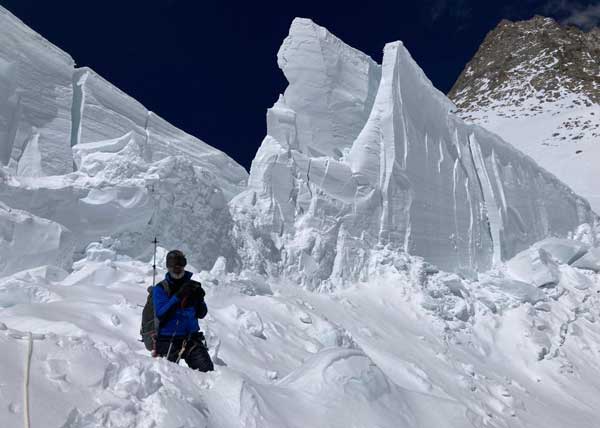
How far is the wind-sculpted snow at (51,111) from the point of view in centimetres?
878

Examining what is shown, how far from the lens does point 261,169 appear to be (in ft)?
40.7

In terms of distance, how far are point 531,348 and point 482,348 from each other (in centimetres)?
138

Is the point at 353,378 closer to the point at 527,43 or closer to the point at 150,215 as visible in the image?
the point at 150,215

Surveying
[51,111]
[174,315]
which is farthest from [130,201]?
[174,315]

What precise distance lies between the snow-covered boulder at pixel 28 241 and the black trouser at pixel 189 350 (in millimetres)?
4559

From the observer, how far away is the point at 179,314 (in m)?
3.90

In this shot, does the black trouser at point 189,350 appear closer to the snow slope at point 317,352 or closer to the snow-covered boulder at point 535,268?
the snow slope at point 317,352

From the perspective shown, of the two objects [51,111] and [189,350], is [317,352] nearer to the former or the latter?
[189,350]

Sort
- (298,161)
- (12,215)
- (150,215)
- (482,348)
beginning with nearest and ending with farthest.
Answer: (12,215)
(150,215)
(482,348)
(298,161)

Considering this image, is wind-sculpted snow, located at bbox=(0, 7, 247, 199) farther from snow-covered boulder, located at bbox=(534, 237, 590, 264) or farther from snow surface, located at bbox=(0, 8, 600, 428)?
snow-covered boulder, located at bbox=(534, 237, 590, 264)

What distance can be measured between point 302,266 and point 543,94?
184ft

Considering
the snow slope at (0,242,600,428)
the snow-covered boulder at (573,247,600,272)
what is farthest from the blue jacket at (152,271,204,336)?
the snow-covered boulder at (573,247,600,272)

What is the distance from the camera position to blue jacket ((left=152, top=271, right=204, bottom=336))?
3842 mm

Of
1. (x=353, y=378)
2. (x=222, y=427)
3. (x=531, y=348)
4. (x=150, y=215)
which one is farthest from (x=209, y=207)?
(x=531, y=348)
